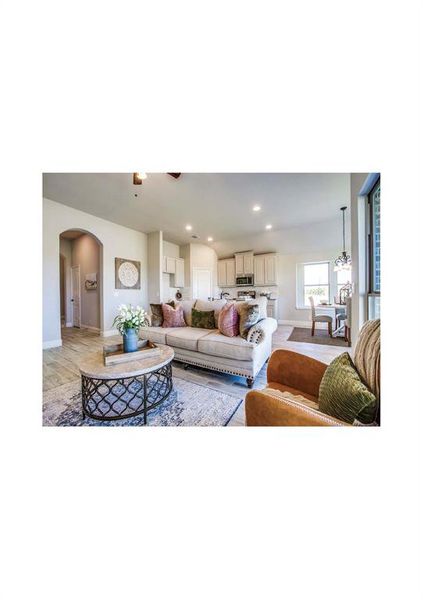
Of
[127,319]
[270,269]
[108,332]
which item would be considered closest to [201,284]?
[270,269]

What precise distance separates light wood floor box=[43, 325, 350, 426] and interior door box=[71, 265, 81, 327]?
1.45 metres

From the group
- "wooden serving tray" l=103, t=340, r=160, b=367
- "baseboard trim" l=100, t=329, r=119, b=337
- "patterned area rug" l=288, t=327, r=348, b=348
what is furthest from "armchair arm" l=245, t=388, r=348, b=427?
"baseboard trim" l=100, t=329, r=119, b=337

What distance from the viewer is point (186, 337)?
2.57 meters

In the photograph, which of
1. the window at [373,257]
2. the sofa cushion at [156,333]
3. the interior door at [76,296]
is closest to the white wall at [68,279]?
the interior door at [76,296]

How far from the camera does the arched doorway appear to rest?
4.96 metres

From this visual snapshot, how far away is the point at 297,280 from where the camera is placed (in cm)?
585

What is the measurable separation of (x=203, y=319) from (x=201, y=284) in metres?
3.41

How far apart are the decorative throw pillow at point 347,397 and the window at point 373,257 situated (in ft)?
3.55

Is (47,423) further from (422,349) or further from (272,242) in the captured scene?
(272,242)

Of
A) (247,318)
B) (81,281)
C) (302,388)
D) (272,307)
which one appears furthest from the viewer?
(272,307)

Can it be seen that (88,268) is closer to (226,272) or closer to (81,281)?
(81,281)
